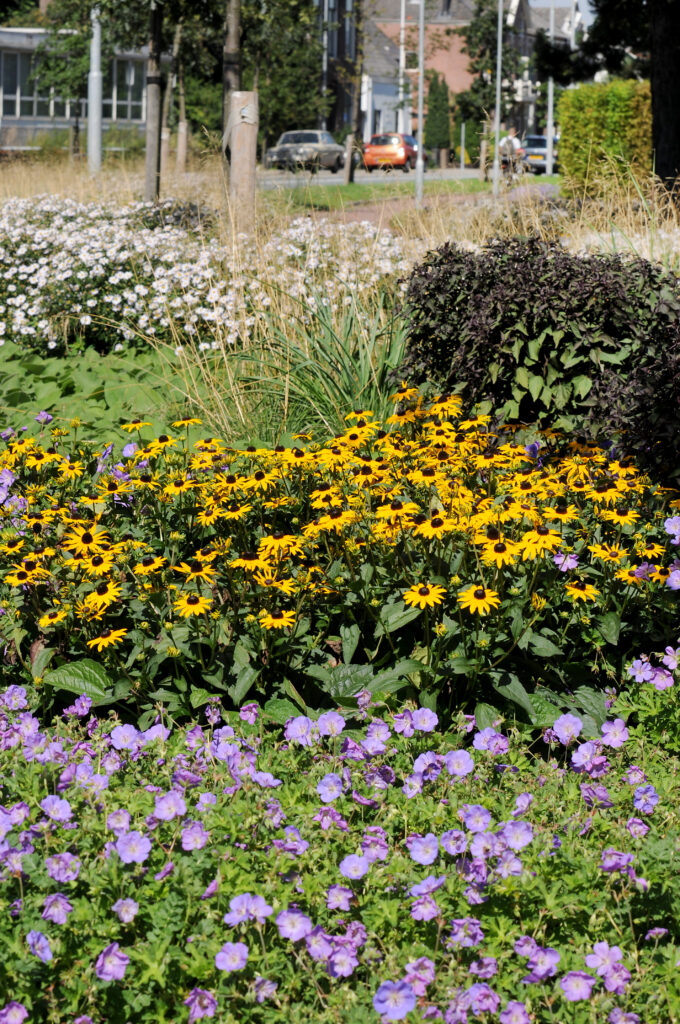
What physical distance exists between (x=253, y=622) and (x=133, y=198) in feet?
33.8

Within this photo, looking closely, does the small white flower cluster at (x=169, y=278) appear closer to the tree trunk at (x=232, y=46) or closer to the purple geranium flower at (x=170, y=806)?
the tree trunk at (x=232, y=46)

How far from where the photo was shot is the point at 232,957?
72.9 inches

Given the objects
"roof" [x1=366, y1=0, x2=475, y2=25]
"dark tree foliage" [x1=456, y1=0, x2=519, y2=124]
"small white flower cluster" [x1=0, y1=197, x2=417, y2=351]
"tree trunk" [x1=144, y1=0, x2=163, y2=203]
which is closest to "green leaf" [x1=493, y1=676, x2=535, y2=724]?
"small white flower cluster" [x1=0, y1=197, x2=417, y2=351]

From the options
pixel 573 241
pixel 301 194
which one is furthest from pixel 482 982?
pixel 301 194

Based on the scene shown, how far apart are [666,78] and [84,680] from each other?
1370cm

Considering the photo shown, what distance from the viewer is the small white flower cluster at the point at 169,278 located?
21.7 feet

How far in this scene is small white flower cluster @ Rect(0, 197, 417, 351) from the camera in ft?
21.7

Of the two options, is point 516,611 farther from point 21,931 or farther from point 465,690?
point 21,931

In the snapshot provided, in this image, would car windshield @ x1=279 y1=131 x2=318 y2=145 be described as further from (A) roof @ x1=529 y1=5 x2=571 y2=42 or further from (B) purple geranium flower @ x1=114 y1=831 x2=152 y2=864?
(A) roof @ x1=529 y1=5 x2=571 y2=42

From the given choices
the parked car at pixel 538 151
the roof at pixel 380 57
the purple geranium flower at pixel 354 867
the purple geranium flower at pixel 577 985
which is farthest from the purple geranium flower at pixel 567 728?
the roof at pixel 380 57

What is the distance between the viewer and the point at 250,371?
5.91 m

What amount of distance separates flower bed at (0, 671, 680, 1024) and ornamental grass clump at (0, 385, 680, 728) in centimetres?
43

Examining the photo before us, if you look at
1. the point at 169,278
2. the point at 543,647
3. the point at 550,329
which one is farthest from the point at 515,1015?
the point at 169,278

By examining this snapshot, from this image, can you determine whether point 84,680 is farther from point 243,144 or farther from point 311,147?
point 311,147
